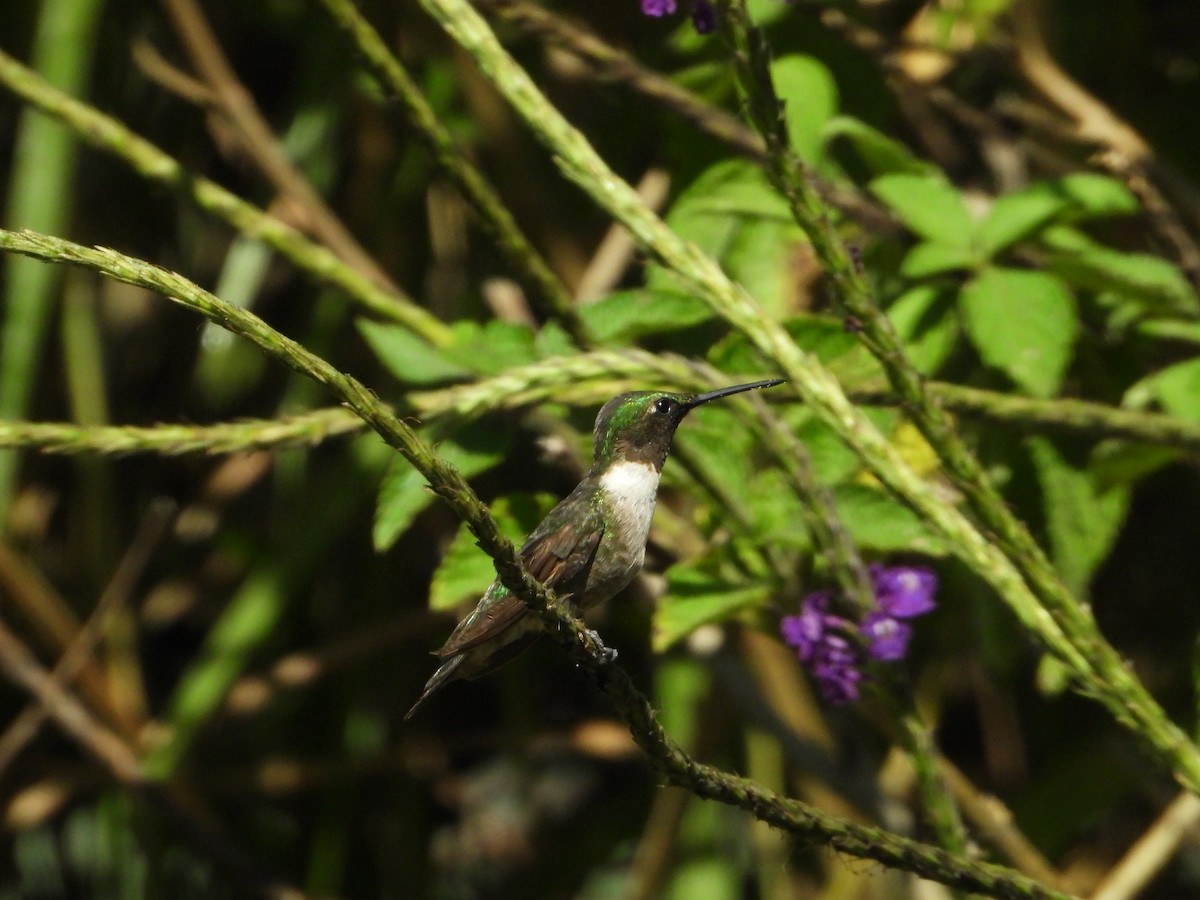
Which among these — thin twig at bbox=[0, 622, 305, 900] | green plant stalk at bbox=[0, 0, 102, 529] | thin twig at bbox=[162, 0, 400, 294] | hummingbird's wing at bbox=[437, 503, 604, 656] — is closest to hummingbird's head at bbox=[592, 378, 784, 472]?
hummingbird's wing at bbox=[437, 503, 604, 656]

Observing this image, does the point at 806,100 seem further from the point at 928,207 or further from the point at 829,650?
the point at 829,650

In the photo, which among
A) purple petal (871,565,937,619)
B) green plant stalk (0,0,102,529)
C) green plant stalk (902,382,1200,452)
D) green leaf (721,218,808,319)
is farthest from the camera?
green plant stalk (0,0,102,529)

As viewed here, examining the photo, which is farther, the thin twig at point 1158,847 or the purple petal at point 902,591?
the thin twig at point 1158,847

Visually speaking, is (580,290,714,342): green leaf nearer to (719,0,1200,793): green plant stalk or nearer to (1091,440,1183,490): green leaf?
(719,0,1200,793): green plant stalk

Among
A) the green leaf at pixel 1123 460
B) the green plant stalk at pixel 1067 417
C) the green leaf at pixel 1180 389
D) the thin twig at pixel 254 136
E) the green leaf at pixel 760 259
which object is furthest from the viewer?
the thin twig at pixel 254 136

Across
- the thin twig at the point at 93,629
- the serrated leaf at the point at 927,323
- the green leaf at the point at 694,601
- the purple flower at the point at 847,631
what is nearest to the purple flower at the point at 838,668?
the purple flower at the point at 847,631

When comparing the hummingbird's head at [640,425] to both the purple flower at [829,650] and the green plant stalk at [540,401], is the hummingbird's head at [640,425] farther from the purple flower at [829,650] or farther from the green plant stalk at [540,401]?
the purple flower at [829,650]
